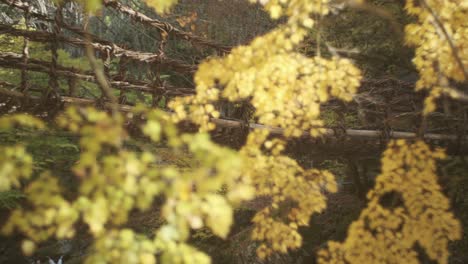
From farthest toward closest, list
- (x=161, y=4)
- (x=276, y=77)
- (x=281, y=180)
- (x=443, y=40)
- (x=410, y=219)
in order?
(x=281, y=180) → (x=410, y=219) → (x=276, y=77) → (x=443, y=40) → (x=161, y=4)

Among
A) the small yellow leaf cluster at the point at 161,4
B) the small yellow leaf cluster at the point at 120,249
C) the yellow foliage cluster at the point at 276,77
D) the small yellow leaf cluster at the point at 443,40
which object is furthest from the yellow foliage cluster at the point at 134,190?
the small yellow leaf cluster at the point at 443,40

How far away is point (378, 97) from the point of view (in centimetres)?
517

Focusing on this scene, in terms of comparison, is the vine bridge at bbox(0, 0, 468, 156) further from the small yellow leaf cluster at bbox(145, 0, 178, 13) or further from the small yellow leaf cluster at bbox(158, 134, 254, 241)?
the small yellow leaf cluster at bbox(158, 134, 254, 241)

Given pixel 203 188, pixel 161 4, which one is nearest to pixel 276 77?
pixel 161 4

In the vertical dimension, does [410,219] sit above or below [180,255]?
below

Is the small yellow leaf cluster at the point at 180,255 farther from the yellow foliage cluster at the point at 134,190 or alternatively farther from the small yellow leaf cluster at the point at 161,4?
the small yellow leaf cluster at the point at 161,4

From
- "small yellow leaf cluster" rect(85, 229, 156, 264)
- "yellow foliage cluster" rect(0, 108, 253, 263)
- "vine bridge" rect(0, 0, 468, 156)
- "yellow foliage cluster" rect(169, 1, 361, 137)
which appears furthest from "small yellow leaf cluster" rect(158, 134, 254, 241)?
"vine bridge" rect(0, 0, 468, 156)

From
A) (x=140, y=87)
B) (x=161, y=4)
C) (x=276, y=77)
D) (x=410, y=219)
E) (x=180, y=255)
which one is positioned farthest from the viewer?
(x=410, y=219)

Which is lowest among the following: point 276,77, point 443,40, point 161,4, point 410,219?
point 410,219

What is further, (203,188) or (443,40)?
(443,40)

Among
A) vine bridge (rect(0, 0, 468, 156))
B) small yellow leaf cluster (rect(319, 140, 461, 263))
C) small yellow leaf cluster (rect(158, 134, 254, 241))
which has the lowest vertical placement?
small yellow leaf cluster (rect(319, 140, 461, 263))

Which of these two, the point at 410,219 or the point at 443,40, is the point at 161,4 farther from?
the point at 410,219

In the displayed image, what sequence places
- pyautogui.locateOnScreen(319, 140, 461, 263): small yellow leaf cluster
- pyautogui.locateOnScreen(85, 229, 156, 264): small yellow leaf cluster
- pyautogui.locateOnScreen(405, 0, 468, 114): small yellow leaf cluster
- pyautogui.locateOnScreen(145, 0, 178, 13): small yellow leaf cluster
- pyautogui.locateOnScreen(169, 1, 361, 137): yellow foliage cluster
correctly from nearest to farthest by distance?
pyautogui.locateOnScreen(85, 229, 156, 264): small yellow leaf cluster < pyautogui.locateOnScreen(145, 0, 178, 13): small yellow leaf cluster < pyautogui.locateOnScreen(405, 0, 468, 114): small yellow leaf cluster < pyautogui.locateOnScreen(169, 1, 361, 137): yellow foliage cluster < pyautogui.locateOnScreen(319, 140, 461, 263): small yellow leaf cluster

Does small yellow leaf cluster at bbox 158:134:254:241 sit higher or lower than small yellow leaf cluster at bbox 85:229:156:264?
higher
